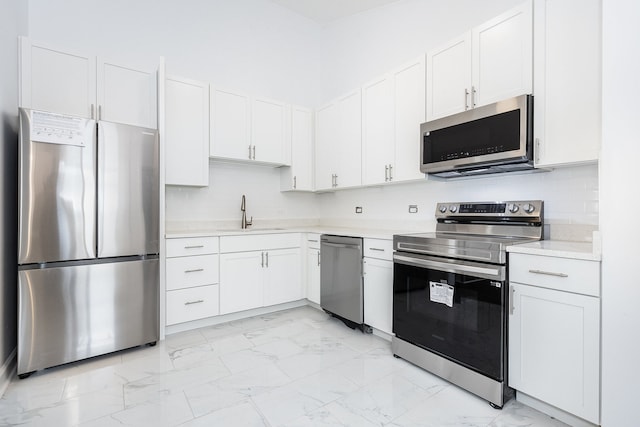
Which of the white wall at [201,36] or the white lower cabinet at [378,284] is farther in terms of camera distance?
the white wall at [201,36]

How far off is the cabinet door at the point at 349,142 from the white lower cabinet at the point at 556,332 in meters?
1.90

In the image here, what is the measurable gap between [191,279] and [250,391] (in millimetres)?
1292

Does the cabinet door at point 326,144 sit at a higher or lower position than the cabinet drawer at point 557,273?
higher

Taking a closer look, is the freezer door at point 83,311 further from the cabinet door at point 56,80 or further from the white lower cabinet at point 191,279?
the cabinet door at point 56,80

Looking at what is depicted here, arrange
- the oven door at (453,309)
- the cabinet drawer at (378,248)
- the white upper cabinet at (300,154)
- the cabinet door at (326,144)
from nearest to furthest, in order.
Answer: the oven door at (453,309), the cabinet drawer at (378,248), the cabinet door at (326,144), the white upper cabinet at (300,154)

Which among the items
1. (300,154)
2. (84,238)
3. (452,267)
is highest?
(300,154)

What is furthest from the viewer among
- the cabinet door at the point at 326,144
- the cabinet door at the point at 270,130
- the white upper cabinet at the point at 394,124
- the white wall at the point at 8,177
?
the cabinet door at the point at 326,144

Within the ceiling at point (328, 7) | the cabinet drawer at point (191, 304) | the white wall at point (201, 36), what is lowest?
the cabinet drawer at point (191, 304)

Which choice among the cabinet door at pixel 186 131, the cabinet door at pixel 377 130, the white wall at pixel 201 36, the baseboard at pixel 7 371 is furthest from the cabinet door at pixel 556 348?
the white wall at pixel 201 36

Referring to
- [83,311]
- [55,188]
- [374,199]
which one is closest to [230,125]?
[55,188]

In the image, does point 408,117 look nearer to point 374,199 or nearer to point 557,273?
point 374,199

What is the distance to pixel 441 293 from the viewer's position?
81.4 inches

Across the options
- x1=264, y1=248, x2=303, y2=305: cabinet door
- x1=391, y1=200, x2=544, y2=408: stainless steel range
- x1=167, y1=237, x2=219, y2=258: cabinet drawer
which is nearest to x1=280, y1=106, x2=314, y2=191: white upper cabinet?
x1=264, y1=248, x2=303, y2=305: cabinet door

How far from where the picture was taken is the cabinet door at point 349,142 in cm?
334
